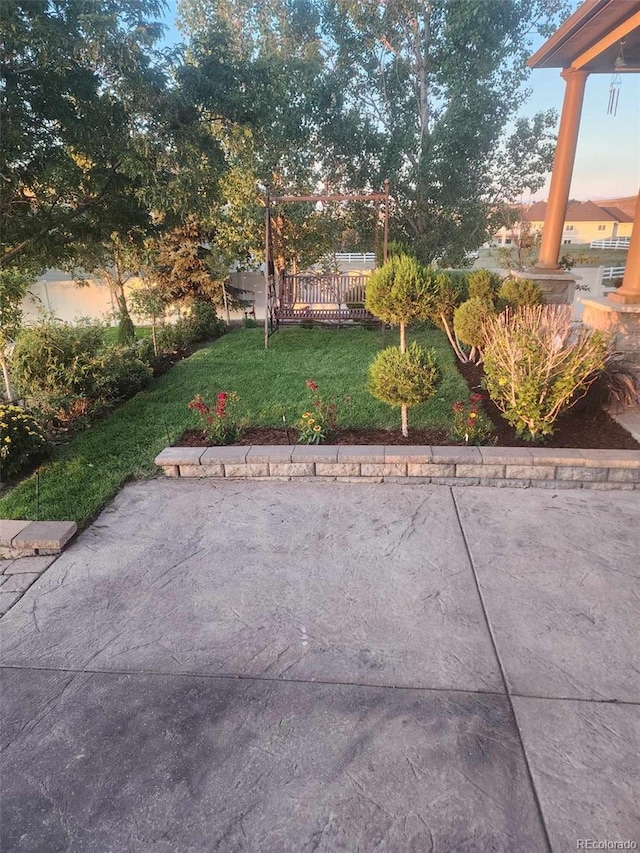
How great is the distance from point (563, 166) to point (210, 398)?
18.3 feet

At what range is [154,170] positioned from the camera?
369 cm

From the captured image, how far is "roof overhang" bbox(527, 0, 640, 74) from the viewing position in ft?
14.9

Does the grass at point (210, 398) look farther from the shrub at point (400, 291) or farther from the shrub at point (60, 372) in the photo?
the shrub at point (400, 291)

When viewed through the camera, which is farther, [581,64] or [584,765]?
[581,64]

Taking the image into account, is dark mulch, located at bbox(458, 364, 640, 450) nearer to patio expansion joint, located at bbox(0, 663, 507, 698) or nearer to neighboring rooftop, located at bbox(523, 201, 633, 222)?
patio expansion joint, located at bbox(0, 663, 507, 698)

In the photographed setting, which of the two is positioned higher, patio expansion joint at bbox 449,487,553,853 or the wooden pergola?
Result: the wooden pergola

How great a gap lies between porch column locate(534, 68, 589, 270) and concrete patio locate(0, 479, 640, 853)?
5378 millimetres

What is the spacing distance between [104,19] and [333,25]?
28.1ft

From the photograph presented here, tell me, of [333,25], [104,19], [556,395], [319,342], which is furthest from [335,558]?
[333,25]

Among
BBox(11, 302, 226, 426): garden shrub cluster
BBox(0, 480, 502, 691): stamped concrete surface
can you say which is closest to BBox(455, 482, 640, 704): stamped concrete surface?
BBox(0, 480, 502, 691): stamped concrete surface

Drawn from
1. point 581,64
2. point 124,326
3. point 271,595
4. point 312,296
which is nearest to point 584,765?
point 271,595

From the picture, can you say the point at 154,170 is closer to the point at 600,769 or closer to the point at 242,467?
the point at 242,467

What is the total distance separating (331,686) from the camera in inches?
73.0

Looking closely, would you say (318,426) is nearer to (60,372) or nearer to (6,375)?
(60,372)
